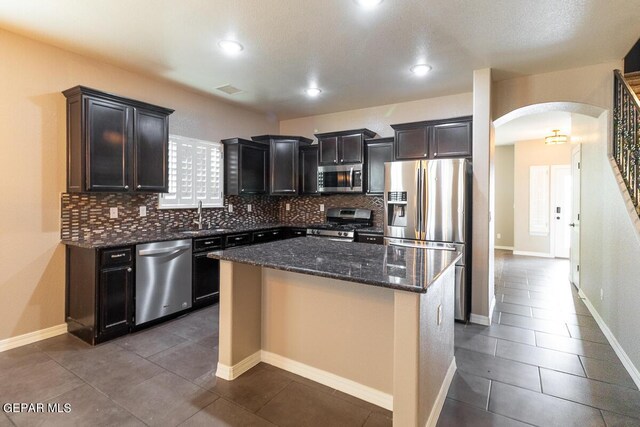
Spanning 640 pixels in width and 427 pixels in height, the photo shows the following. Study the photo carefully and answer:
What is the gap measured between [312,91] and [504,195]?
683 centimetres

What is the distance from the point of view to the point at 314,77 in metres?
3.82

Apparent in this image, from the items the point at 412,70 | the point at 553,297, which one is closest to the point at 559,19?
the point at 412,70

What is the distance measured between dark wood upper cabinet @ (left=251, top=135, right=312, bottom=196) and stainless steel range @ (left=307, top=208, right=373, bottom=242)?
0.78 metres

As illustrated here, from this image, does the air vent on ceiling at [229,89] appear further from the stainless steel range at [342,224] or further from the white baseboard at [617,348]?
the white baseboard at [617,348]

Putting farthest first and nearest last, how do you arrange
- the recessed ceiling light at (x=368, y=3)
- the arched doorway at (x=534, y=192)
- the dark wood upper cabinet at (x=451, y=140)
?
the arched doorway at (x=534, y=192), the dark wood upper cabinet at (x=451, y=140), the recessed ceiling light at (x=368, y=3)

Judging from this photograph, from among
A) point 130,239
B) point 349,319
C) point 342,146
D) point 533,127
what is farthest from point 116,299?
point 533,127

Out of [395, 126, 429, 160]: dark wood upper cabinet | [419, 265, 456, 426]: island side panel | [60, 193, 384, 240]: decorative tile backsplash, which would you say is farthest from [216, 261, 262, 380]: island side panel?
[395, 126, 429, 160]: dark wood upper cabinet

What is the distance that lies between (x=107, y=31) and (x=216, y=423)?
130 inches

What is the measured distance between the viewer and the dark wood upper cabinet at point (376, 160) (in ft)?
15.2

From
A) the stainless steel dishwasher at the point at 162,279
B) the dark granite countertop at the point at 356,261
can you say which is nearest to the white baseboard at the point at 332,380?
the dark granite countertop at the point at 356,261

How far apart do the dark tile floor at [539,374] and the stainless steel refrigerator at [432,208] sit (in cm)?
62

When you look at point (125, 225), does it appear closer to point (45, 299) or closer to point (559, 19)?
point (45, 299)

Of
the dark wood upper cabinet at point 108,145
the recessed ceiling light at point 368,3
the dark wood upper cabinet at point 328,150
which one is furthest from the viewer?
the dark wood upper cabinet at point 328,150

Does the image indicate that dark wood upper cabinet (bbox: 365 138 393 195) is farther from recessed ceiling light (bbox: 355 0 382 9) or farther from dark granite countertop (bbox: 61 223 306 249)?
recessed ceiling light (bbox: 355 0 382 9)
